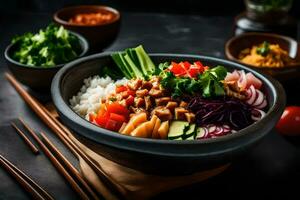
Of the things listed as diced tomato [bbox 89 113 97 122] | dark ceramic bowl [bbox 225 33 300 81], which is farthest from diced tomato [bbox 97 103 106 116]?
dark ceramic bowl [bbox 225 33 300 81]

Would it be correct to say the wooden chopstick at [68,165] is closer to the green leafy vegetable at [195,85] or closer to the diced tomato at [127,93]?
the diced tomato at [127,93]

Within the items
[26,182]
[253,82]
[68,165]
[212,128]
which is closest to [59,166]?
[68,165]

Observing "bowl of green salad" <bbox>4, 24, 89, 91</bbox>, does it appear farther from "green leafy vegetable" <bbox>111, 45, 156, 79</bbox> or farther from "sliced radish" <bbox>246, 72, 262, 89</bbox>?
"sliced radish" <bbox>246, 72, 262, 89</bbox>

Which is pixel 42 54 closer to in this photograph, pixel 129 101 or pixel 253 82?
pixel 129 101

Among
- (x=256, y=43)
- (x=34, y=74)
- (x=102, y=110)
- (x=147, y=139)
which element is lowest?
(x=256, y=43)

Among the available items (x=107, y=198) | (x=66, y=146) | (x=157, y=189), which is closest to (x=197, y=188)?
(x=157, y=189)

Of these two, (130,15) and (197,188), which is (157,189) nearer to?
(197,188)
